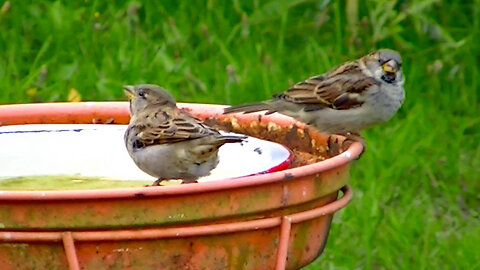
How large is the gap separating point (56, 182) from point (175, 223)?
0.97 meters

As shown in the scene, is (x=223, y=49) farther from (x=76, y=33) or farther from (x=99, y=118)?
(x=99, y=118)

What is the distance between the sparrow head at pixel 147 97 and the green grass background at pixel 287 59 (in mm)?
1510

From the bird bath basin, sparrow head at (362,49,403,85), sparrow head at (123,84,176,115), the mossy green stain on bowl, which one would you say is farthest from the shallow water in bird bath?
sparrow head at (362,49,403,85)

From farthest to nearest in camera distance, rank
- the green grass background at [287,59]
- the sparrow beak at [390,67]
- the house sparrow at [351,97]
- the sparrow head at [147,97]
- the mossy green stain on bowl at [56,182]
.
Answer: the green grass background at [287,59] < the sparrow beak at [390,67] < the house sparrow at [351,97] < the sparrow head at [147,97] < the mossy green stain on bowl at [56,182]

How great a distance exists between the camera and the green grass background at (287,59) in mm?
5312

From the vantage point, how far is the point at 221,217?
2340mm

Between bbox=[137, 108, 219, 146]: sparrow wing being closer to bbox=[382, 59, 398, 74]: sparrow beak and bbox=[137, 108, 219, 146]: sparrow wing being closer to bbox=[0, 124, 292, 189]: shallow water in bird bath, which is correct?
bbox=[0, 124, 292, 189]: shallow water in bird bath

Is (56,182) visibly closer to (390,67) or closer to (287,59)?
(390,67)

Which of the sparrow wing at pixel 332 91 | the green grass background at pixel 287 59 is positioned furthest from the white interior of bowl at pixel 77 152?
the green grass background at pixel 287 59

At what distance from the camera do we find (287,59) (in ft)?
20.3

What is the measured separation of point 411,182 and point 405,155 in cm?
16

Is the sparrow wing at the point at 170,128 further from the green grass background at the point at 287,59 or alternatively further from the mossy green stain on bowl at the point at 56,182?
the green grass background at the point at 287,59

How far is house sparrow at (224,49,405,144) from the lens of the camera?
15.1 ft

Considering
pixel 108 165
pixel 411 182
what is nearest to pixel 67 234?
pixel 108 165
